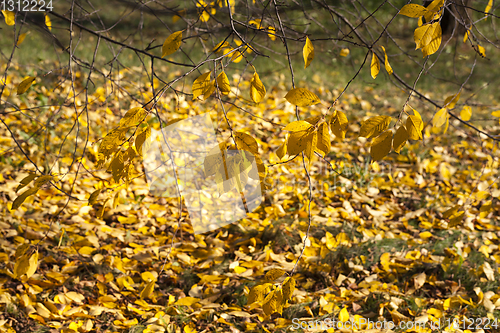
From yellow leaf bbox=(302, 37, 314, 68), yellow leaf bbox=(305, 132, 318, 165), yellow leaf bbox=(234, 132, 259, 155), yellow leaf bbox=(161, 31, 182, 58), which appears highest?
yellow leaf bbox=(302, 37, 314, 68)

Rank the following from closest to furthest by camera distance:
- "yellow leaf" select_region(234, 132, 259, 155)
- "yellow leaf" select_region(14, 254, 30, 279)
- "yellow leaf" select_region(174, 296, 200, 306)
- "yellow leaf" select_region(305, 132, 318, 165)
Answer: "yellow leaf" select_region(305, 132, 318, 165) < "yellow leaf" select_region(234, 132, 259, 155) < "yellow leaf" select_region(14, 254, 30, 279) < "yellow leaf" select_region(174, 296, 200, 306)

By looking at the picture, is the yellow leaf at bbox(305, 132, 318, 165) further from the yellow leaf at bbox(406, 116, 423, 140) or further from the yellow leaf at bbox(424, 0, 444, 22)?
the yellow leaf at bbox(424, 0, 444, 22)

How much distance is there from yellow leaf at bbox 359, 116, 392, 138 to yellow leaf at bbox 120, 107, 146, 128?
546mm

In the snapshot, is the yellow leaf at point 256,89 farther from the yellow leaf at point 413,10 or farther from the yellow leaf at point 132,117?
the yellow leaf at point 413,10

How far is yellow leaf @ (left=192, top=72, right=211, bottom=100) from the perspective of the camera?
36.8 inches

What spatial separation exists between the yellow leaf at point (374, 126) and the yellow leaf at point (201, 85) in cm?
40

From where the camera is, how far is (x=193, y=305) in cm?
187

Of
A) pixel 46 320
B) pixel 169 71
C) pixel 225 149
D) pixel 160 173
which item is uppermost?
pixel 169 71

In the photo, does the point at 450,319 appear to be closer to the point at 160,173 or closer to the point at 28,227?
the point at 160,173

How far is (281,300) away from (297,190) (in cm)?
192

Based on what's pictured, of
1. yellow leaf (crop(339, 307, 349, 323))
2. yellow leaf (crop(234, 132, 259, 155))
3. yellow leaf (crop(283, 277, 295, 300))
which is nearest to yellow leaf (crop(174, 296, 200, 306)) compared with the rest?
yellow leaf (crop(339, 307, 349, 323))

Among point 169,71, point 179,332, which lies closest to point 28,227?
point 179,332

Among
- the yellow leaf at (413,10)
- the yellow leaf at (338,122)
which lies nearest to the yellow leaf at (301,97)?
the yellow leaf at (338,122)

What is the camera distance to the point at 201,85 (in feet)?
3.09
